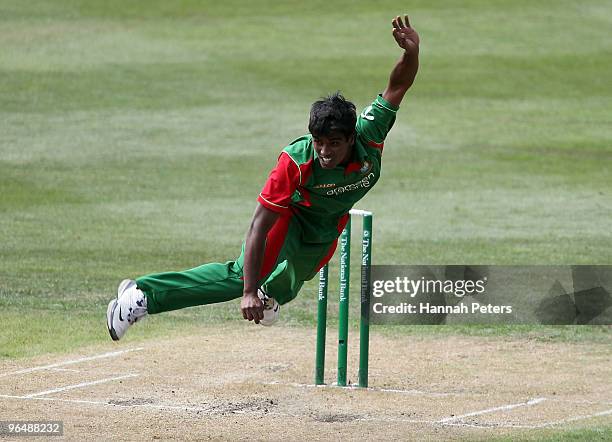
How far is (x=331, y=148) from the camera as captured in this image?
25.1 ft

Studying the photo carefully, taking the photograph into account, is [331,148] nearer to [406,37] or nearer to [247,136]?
[406,37]

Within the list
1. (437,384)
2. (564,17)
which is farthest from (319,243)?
(564,17)

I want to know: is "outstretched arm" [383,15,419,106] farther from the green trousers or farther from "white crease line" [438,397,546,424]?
"white crease line" [438,397,546,424]

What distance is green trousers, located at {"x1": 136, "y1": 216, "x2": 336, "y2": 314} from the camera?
8.02m

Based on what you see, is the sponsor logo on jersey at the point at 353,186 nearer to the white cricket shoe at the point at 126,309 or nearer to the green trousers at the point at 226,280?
the green trousers at the point at 226,280

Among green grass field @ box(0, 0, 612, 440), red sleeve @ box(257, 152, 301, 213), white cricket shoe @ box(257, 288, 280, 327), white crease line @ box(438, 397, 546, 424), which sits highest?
green grass field @ box(0, 0, 612, 440)

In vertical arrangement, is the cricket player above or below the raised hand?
below

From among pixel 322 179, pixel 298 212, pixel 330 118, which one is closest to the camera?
pixel 330 118

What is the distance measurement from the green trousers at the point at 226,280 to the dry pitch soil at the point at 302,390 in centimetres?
119

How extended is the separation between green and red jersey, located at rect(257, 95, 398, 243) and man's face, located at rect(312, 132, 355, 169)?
0.11 meters

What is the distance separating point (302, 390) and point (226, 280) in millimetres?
2508

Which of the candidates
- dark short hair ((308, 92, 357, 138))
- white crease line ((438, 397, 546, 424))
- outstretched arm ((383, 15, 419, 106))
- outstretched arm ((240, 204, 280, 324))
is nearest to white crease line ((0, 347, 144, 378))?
white crease line ((438, 397, 546, 424))

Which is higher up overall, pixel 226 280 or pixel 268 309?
pixel 226 280

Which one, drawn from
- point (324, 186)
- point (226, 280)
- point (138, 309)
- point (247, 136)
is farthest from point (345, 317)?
point (247, 136)
